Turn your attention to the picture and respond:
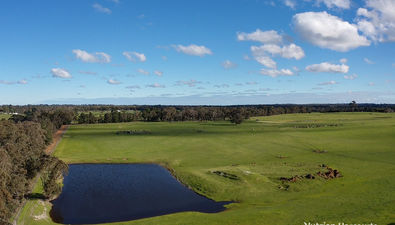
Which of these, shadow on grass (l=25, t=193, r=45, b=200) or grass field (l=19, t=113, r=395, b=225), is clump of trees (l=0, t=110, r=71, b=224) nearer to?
shadow on grass (l=25, t=193, r=45, b=200)

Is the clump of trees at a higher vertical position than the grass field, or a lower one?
higher

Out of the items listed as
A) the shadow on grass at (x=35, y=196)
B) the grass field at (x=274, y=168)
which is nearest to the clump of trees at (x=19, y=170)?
the shadow on grass at (x=35, y=196)

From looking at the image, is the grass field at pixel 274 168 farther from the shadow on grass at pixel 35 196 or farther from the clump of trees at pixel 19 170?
the shadow on grass at pixel 35 196

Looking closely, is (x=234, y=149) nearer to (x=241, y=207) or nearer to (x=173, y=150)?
(x=173, y=150)

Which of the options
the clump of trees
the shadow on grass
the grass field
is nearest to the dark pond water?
the shadow on grass

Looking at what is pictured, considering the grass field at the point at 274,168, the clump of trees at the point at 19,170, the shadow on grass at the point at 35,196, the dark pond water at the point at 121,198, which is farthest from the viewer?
the shadow on grass at the point at 35,196

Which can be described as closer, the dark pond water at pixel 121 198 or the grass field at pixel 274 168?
the grass field at pixel 274 168

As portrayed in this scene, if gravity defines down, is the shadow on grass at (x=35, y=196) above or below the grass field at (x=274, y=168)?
below
